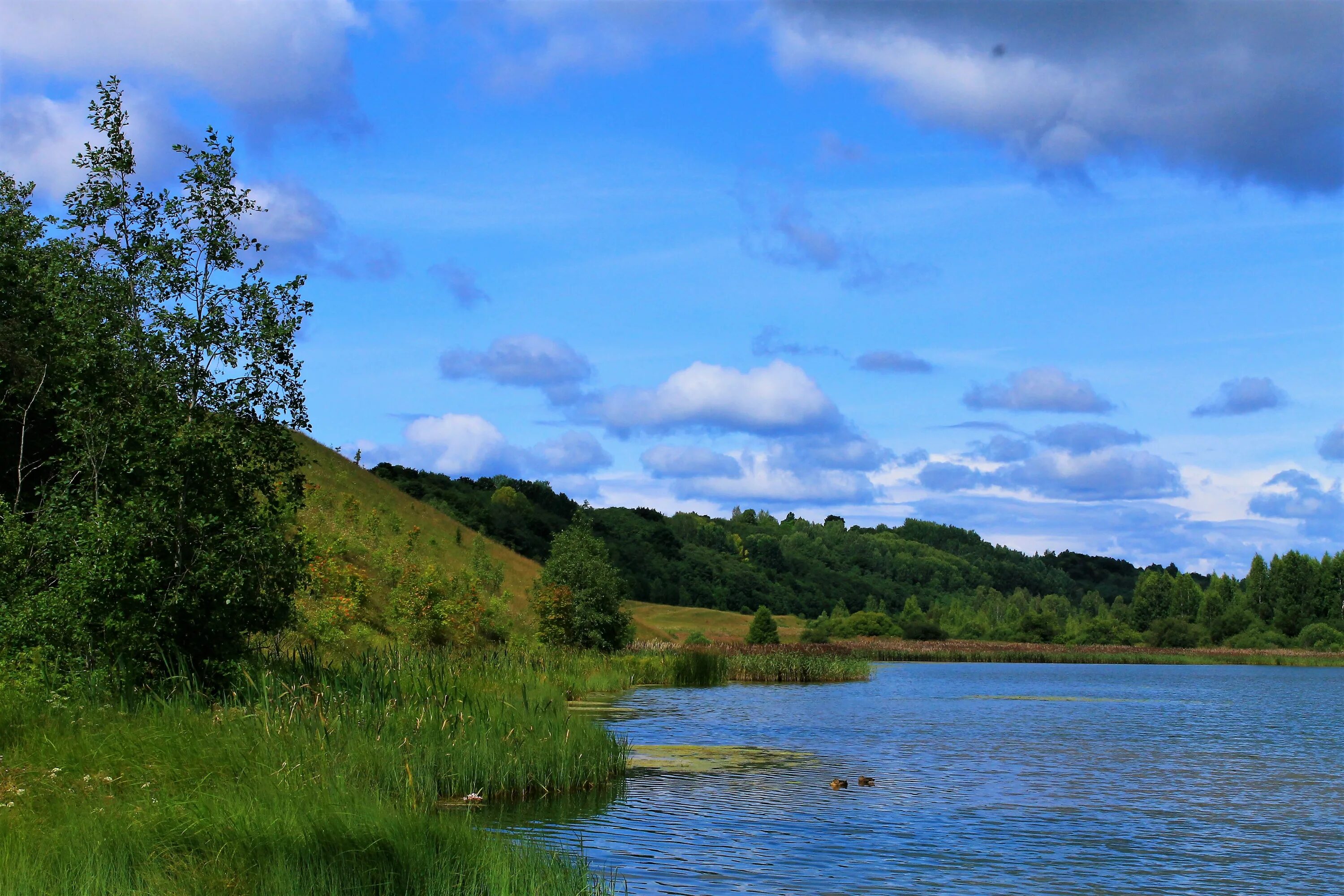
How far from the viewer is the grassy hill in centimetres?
6562

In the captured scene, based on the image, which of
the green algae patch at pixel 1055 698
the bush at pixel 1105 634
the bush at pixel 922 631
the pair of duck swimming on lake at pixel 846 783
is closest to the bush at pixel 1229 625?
the bush at pixel 1105 634

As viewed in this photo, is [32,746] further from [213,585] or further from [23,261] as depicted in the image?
[23,261]

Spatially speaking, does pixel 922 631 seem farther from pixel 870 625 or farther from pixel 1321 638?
pixel 1321 638

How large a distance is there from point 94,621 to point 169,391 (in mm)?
4675

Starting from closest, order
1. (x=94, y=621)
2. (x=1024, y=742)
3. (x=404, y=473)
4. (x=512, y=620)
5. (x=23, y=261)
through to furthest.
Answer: (x=94, y=621), (x=23, y=261), (x=1024, y=742), (x=512, y=620), (x=404, y=473)

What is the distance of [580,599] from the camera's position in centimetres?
6425

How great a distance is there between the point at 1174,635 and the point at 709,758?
4803 inches

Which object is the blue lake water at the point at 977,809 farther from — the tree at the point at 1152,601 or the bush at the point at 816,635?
the tree at the point at 1152,601

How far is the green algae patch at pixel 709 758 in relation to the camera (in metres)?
24.1

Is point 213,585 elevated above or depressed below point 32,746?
above

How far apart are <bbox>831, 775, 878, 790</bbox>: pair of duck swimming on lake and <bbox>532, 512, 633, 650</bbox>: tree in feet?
135

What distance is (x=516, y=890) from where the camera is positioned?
10969mm

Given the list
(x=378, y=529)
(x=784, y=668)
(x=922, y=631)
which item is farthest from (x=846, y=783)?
(x=922, y=631)

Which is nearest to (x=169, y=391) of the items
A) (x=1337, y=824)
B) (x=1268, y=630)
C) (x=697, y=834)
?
(x=697, y=834)
